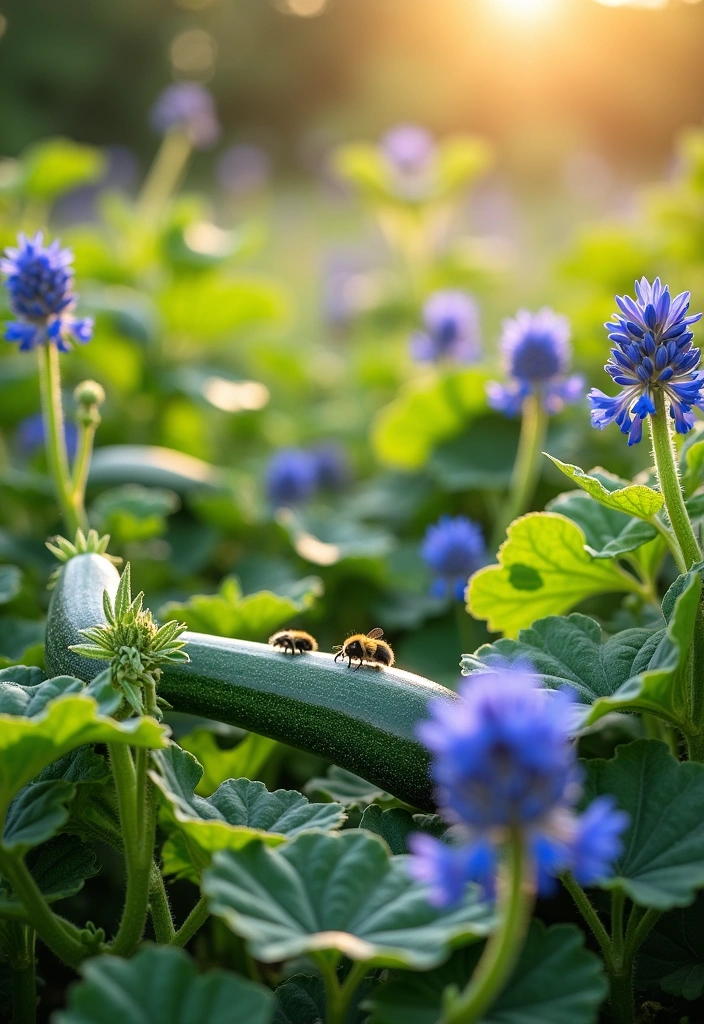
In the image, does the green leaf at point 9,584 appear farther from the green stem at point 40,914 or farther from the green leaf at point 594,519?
the green leaf at point 594,519

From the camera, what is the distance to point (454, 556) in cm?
295

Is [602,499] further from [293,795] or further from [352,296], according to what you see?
[352,296]

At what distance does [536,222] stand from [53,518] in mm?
8878

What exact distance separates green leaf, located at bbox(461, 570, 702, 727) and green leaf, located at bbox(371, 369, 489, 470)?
71.6 inches

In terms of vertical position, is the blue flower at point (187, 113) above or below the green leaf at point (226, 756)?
above

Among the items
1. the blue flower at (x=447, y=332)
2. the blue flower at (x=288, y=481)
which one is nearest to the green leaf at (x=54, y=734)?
the blue flower at (x=288, y=481)

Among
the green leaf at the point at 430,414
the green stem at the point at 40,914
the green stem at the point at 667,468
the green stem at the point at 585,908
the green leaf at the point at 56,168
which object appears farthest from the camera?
the green leaf at the point at 56,168

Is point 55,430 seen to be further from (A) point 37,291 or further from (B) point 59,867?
(B) point 59,867

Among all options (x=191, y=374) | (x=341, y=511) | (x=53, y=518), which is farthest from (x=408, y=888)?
(x=191, y=374)

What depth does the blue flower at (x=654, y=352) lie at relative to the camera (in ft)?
5.74

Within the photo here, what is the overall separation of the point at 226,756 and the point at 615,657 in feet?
3.11

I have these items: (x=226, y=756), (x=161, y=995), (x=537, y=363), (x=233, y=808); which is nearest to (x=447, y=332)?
(x=537, y=363)

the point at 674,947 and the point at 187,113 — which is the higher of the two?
the point at 187,113

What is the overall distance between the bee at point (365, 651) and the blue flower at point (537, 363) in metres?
0.96
